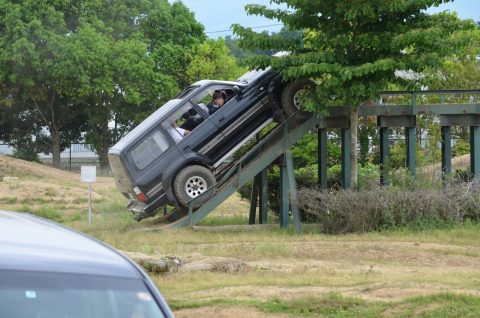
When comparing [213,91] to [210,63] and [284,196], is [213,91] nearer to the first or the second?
[284,196]

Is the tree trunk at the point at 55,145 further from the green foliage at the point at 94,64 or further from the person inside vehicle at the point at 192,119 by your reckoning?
the person inside vehicle at the point at 192,119

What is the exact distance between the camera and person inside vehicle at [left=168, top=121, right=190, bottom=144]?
64.3ft

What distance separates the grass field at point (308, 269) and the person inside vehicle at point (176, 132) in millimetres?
1892

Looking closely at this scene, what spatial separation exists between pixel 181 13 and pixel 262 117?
99.0 feet

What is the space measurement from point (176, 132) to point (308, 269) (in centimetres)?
701

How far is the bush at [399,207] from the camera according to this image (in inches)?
709

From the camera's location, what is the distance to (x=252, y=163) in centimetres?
2027

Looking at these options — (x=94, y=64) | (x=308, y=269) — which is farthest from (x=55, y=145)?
(x=308, y=269)

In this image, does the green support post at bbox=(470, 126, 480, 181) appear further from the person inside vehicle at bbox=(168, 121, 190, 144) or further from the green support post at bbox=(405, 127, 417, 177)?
the person inside vehicle at bbox=(168, 121, 190, 144)

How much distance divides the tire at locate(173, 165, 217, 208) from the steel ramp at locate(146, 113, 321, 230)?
0.39 ft

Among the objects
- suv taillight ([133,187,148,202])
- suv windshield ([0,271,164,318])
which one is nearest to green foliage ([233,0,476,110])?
suv taillight ([133,187,148,202])

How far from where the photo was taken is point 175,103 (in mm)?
19984

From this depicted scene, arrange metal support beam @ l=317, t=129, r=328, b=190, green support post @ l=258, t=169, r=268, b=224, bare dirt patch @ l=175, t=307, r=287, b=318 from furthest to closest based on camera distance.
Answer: green support post @ l=258, t=169, r=268, b=224, metal support beam @ l=317, t=129, r=328, b=190, bare dirt patch @ l=175, t=307, r=287, b=318

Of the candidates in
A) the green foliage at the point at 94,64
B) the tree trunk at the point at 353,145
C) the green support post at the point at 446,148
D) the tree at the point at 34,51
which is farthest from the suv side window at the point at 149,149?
the tree at the point at 34,51
